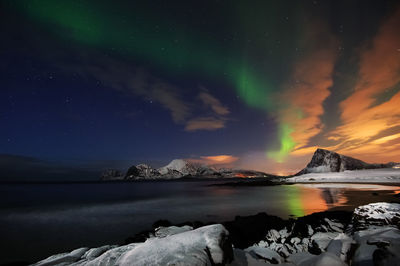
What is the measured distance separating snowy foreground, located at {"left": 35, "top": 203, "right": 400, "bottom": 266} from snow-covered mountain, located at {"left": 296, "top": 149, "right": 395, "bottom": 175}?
173m

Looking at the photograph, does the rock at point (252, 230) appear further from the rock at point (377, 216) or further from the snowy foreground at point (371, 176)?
the snowy foreground at point (371, 176)

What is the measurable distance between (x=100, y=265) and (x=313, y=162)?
202441mm

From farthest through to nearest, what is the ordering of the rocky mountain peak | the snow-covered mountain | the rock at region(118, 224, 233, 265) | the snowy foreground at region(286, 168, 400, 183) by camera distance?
the rocky mountain peak
the snow-covered mountain
the snowy foreground at region(286, 168, 400, 183)
the rock at region(118, 224, 233, 265)

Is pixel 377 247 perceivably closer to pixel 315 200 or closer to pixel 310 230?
pixel 310 230

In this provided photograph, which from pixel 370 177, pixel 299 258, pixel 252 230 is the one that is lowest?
pixel 252 230

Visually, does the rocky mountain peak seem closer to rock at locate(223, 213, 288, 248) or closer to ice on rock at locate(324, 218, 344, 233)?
rock at locate(223, 213, 288, 248)

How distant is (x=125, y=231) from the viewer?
1395 centimetres

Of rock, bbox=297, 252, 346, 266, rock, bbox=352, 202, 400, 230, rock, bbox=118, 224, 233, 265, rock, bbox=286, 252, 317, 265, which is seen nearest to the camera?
rock, bbox=118, 224, 233, 265

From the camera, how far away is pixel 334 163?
155 meters

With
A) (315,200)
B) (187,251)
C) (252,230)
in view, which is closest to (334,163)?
(315,200)

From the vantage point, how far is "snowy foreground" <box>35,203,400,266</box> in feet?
15.7

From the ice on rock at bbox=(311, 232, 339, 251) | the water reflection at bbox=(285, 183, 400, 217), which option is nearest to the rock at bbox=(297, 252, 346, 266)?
the ice on rock at bbox=(311, 232, 339, 251)

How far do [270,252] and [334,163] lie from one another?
18497 cm

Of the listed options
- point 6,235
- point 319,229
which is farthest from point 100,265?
point 6,235
